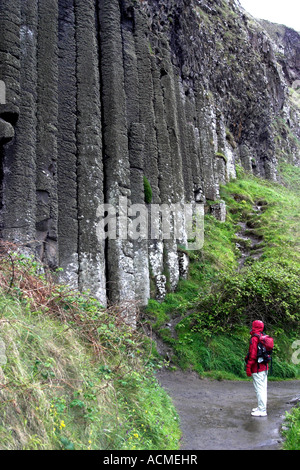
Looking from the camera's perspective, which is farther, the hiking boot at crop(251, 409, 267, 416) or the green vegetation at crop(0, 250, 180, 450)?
the hiking boot at crop(251, 409, 267, 416)

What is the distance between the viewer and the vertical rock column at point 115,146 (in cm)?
1224

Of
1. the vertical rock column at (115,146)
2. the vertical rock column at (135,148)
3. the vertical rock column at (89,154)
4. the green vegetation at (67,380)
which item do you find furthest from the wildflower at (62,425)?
the vertical rock column at (135,148)

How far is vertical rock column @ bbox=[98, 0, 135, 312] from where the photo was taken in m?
12.2

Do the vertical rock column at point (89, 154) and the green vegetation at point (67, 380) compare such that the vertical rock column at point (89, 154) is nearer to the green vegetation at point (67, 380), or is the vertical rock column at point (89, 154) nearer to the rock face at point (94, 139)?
the rock face at point (94, 139)

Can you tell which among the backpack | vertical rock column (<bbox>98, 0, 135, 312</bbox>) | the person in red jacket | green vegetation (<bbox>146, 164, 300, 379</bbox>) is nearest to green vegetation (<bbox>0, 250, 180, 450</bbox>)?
the person in red jacket

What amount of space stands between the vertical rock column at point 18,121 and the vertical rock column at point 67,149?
1.29 metres

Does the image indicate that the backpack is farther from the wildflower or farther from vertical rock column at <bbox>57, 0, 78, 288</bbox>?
vertical rock column at <bbox>57, 0, 78, 288</bbox>

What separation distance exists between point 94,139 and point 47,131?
166cm

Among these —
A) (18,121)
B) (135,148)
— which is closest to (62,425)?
(18,121)

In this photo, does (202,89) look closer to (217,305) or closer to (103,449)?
(217,305)

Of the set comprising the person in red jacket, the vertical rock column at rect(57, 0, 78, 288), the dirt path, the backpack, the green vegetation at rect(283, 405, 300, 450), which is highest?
the vertical rock column at rect(57, 0, 78, 288)

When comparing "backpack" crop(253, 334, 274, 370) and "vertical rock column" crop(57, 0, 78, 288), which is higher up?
"vertical rock column" crop(57, 0, 78, 288)

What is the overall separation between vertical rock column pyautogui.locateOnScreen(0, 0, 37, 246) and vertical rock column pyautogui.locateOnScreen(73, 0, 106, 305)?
5.83 ft

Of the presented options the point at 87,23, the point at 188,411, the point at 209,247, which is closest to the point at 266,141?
the point at 209,247
